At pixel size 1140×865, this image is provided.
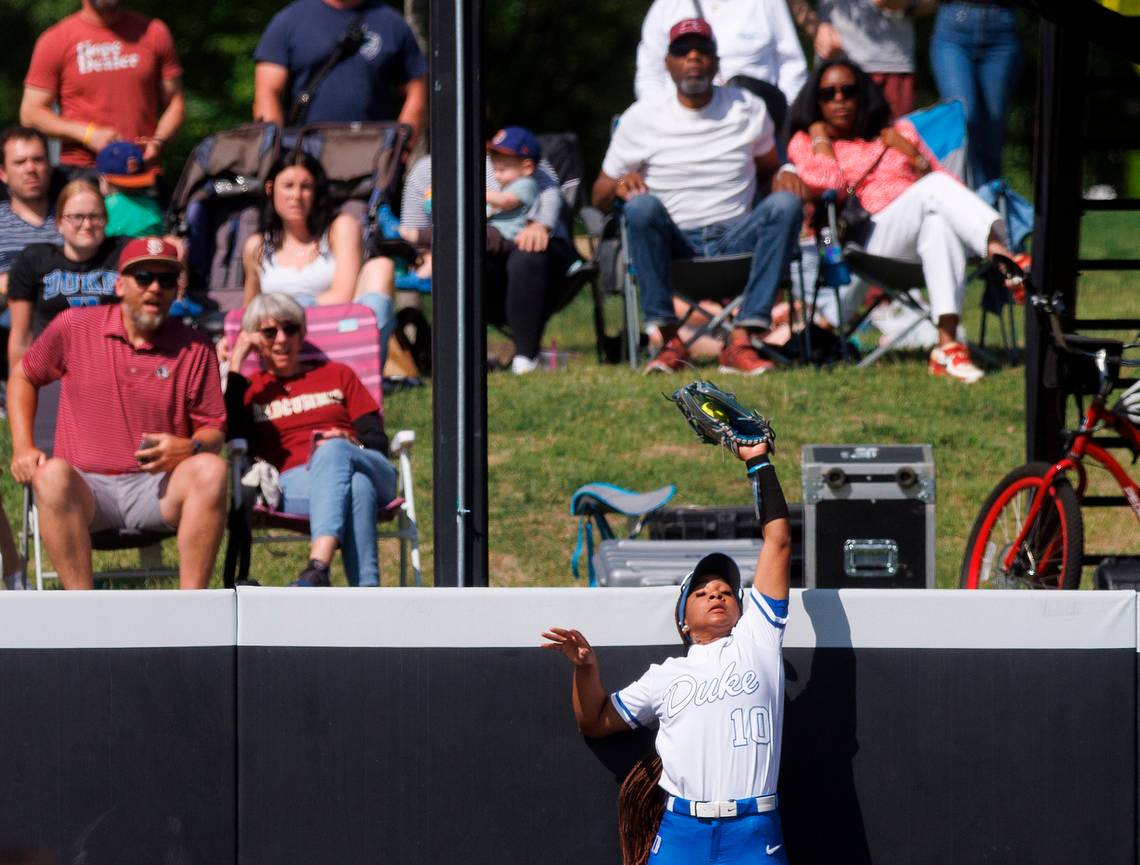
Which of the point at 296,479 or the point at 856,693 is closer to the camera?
the point at 856,693

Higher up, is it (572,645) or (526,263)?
(526,263)

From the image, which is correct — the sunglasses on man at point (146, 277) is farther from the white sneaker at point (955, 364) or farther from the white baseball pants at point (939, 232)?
the white sneaker at point (955, 364)

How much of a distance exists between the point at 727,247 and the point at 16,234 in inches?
147

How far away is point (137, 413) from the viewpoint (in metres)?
7.33

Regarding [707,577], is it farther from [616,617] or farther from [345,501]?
[345,501]

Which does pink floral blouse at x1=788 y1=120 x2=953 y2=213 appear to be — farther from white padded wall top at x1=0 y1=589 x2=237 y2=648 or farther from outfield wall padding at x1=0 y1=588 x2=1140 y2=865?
white padded wall top at x1=0 y1=589 x2=237 y2=648

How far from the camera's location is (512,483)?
30.5ft

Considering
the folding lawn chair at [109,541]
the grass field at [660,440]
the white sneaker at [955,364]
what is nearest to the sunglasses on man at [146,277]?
the folding lawn chair at [109,541]

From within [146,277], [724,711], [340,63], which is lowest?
[724,711]

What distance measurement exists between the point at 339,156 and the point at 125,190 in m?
1.18

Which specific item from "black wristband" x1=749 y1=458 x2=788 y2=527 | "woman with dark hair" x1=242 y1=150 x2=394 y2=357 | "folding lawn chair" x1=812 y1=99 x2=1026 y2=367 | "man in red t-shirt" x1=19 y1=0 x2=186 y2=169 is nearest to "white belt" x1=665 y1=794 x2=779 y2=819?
"black wristband" x1=749 y1=458 x2=788 y2=527

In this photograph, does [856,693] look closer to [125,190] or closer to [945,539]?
[945,539]

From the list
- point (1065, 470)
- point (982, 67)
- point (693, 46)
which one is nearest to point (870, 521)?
point (1065, 470)

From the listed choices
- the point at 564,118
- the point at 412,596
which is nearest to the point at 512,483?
the point at 412,596
